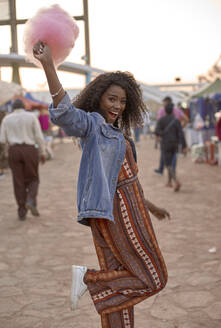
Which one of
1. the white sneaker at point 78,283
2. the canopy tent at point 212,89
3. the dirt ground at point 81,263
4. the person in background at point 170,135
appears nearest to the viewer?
the white sneaker at point 78,283

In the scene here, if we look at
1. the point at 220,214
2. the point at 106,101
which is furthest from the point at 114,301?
the point at 220,214

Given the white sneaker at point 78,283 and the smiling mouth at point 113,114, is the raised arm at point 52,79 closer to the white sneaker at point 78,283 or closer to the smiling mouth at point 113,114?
the smiling mouth at point 113,114

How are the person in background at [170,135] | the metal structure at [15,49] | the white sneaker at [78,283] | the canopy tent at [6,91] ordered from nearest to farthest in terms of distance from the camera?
1. the white sneaker at [78,283]
2. the metal structure at [15,49]
3. the canopy tent at [6,91]
4. the person in background at [170,135]

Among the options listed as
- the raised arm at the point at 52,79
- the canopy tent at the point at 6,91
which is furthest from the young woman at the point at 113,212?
the canopy tent at the point at 6,91

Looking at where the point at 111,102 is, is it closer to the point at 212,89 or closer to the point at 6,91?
the point at 6,91

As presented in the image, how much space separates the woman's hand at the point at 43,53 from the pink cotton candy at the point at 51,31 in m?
0.07

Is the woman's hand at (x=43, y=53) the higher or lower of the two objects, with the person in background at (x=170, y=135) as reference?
higher

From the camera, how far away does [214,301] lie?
400cm

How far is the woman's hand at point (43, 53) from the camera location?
7.53ft

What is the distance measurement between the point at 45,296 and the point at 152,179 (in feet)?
27.1

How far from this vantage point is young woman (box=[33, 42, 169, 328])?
2.48 meters

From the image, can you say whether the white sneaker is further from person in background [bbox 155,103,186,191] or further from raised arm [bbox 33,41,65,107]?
person in background [bbox 155,103,186,191]

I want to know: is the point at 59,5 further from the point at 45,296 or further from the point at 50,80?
the point at 45,296

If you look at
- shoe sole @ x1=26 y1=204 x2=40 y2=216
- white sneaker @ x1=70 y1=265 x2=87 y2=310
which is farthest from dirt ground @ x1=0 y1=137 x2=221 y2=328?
white sneaker @ x1=70 y1=265 x2=87 y2=310
